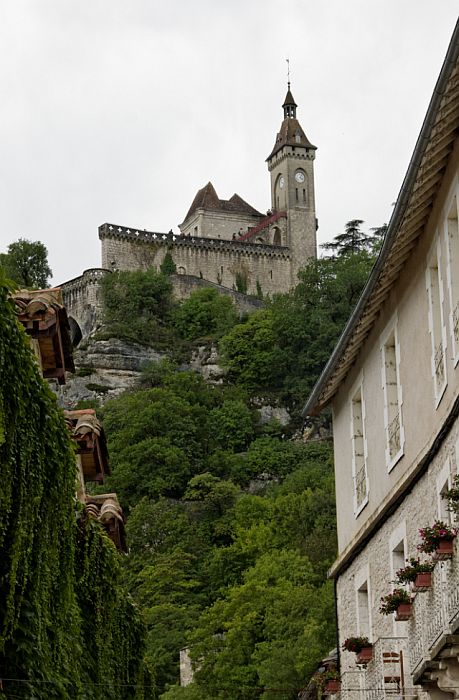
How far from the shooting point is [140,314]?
360 ft

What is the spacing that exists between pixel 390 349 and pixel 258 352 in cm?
8706

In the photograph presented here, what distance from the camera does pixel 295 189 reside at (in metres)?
124

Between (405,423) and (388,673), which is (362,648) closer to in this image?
(388,673)

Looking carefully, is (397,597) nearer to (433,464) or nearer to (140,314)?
(433,464)

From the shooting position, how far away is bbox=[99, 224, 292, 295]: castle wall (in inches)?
4488

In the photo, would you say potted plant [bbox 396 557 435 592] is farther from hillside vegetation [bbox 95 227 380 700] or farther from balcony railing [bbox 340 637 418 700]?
hillside vegetation [bbox 95 227 380 700]

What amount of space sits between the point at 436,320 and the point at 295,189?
106667 mm

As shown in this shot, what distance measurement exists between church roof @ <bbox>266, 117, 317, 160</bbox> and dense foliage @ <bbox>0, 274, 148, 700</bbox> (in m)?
114

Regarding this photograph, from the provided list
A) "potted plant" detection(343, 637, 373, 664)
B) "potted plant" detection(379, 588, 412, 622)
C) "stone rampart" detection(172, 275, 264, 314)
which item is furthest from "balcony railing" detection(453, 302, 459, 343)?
"stone rampart" detection(172, 275, 264, 314)

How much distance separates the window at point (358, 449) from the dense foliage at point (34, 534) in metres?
8.29

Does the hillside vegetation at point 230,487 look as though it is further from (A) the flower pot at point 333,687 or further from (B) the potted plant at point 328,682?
(A) the flower pot at point 333,687

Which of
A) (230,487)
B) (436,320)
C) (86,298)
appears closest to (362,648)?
(436,320)

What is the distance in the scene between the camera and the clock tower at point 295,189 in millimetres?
121562

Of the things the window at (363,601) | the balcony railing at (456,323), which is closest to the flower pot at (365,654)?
the window at (363,601)
